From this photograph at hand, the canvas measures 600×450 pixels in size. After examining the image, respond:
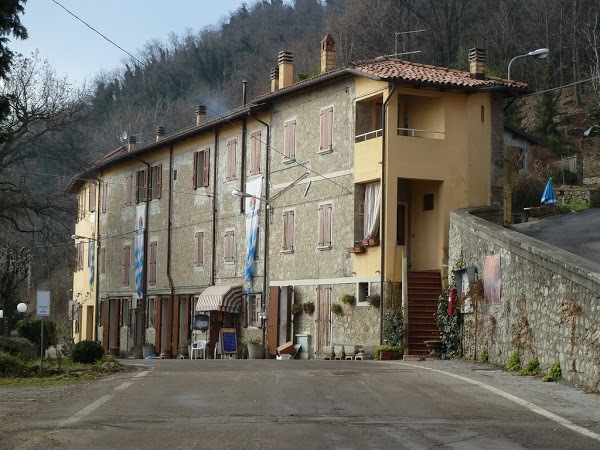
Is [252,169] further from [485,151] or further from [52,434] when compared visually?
[52,434]

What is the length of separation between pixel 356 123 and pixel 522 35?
38670mm

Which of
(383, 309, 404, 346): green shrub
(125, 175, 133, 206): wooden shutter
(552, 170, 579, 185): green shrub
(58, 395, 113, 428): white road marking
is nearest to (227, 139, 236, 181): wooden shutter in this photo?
(125, 175, 133, 206): wooden shutter

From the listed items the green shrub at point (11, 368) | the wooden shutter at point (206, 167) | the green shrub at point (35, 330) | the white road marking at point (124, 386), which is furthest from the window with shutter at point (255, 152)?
the white road marking at point (124, 386)

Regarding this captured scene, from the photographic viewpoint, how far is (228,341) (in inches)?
1559

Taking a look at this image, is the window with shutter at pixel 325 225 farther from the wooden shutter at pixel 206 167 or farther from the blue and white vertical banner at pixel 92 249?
the blue and white vertical banner at pixel 92 249

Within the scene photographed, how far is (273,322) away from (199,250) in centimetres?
767

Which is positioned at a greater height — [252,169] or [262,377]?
Result: [252,169]

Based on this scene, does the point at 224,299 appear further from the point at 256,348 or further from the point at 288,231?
the point at 288,231

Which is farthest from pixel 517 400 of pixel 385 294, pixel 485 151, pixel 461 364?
pixel 485 151

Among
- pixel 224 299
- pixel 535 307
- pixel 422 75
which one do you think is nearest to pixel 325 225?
pixel 422 75

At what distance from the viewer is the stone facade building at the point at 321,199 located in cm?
3134

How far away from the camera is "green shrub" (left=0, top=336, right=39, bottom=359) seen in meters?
25.8

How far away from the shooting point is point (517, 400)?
14336 millimetres

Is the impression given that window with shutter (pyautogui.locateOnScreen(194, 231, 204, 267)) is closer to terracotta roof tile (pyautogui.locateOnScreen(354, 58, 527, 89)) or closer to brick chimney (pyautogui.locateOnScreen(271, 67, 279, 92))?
brick chimney (pyautogui.locateOnScreen(271, 67, 279, 92))
